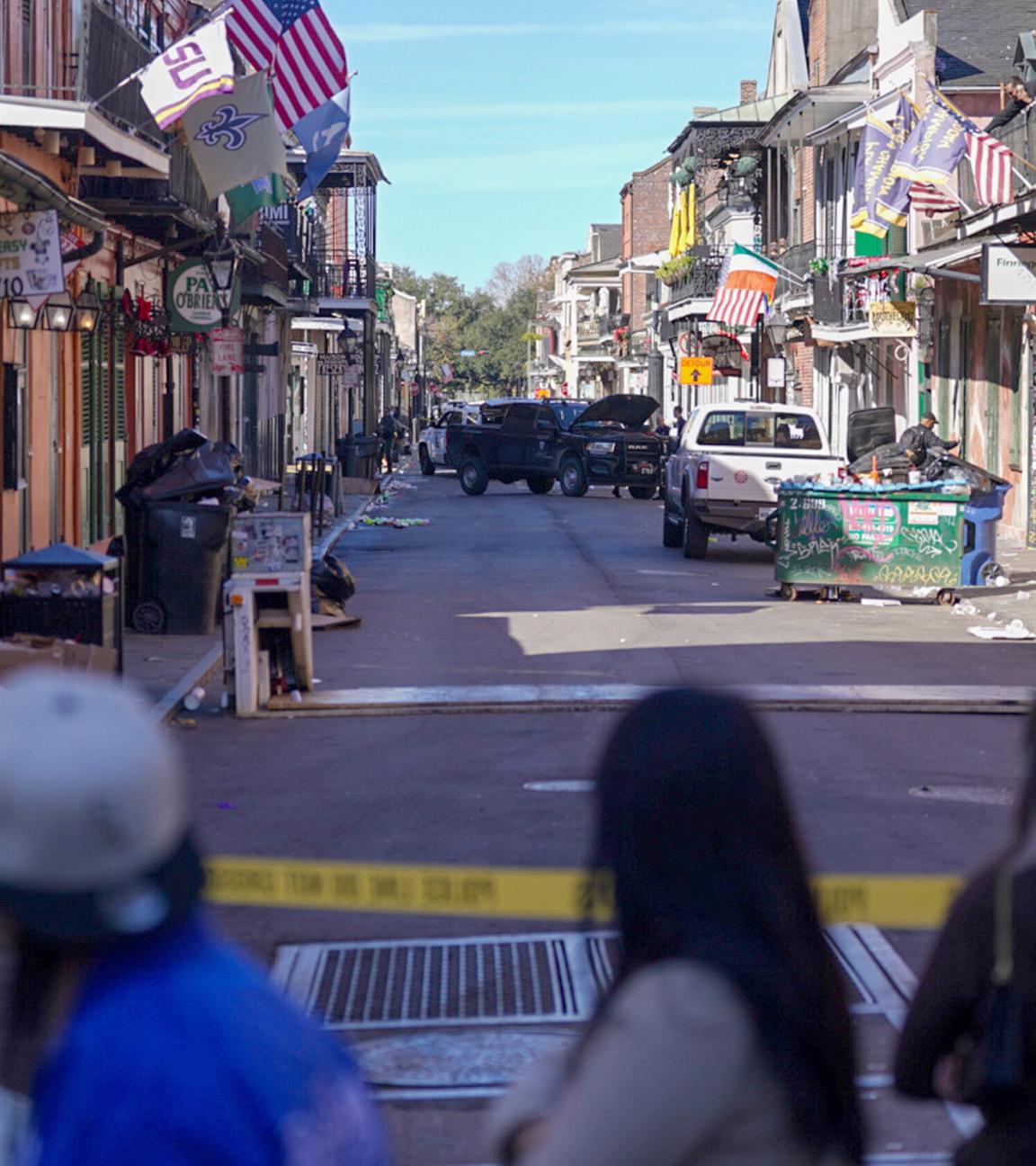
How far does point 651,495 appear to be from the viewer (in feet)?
137

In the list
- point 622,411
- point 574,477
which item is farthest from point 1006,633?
point 622,411

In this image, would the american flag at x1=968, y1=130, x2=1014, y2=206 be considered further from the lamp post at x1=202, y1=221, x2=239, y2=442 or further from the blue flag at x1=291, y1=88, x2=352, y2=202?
the lamp post at x1=202, y1=221, x2=239, y2=442

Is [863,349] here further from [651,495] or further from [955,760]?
[955,760]

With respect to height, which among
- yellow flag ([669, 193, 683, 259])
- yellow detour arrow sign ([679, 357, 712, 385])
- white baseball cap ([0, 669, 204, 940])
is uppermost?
yellow flag ([669, 193, 683, 259])

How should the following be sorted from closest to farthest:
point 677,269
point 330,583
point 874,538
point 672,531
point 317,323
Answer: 1. point 330,583
2. point 874,538
3. point 672,531
4. point 317,323
5. point 677,269

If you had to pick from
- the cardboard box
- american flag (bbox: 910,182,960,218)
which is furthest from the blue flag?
the cardboard box

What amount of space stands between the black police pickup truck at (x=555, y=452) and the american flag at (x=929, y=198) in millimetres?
14360

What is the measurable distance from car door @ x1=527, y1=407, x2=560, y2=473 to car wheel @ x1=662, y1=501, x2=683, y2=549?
14882 mm

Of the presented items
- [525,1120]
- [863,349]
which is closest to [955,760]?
[525,1120]

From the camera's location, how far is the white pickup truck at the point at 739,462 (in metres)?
23.9

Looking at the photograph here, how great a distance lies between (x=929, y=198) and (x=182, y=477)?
Result: 1351 centimetres

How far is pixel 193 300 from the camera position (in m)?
25.9

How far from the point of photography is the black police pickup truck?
40750 mm

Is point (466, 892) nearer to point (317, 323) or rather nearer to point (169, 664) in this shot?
point (169, 664)
